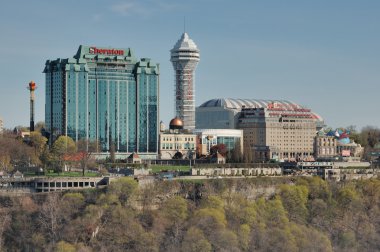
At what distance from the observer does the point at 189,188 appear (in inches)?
4919

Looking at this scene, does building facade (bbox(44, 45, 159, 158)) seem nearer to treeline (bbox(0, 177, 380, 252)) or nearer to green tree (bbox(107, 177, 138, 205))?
treeline (bbox(0, 177, 380, 252))

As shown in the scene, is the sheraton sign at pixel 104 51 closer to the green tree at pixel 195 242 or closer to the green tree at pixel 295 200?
the green tree at pixel 295 200

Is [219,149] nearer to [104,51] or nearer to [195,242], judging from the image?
[104,51]

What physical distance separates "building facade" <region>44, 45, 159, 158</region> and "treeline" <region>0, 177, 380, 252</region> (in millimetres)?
58139

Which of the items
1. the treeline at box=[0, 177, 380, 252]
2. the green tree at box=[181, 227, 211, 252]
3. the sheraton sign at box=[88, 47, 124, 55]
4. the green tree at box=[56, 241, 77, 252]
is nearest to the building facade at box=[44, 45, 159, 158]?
the sheraton sign at box=[88, 47, 124, 55]

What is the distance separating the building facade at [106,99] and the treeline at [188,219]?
58.1 metres

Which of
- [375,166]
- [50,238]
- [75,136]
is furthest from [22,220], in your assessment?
[375,166]

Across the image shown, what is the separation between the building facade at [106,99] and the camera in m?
182

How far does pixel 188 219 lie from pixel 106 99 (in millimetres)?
76838

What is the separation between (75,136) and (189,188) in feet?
202

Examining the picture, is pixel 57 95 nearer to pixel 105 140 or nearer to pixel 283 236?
pixel 105 140

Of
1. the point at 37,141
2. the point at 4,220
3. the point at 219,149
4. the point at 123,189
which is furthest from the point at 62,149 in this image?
the point at 219,149

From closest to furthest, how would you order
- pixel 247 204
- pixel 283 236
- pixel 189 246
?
pixel 189 246
pixel 283 236
pixel 247 204

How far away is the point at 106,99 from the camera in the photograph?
608ft
